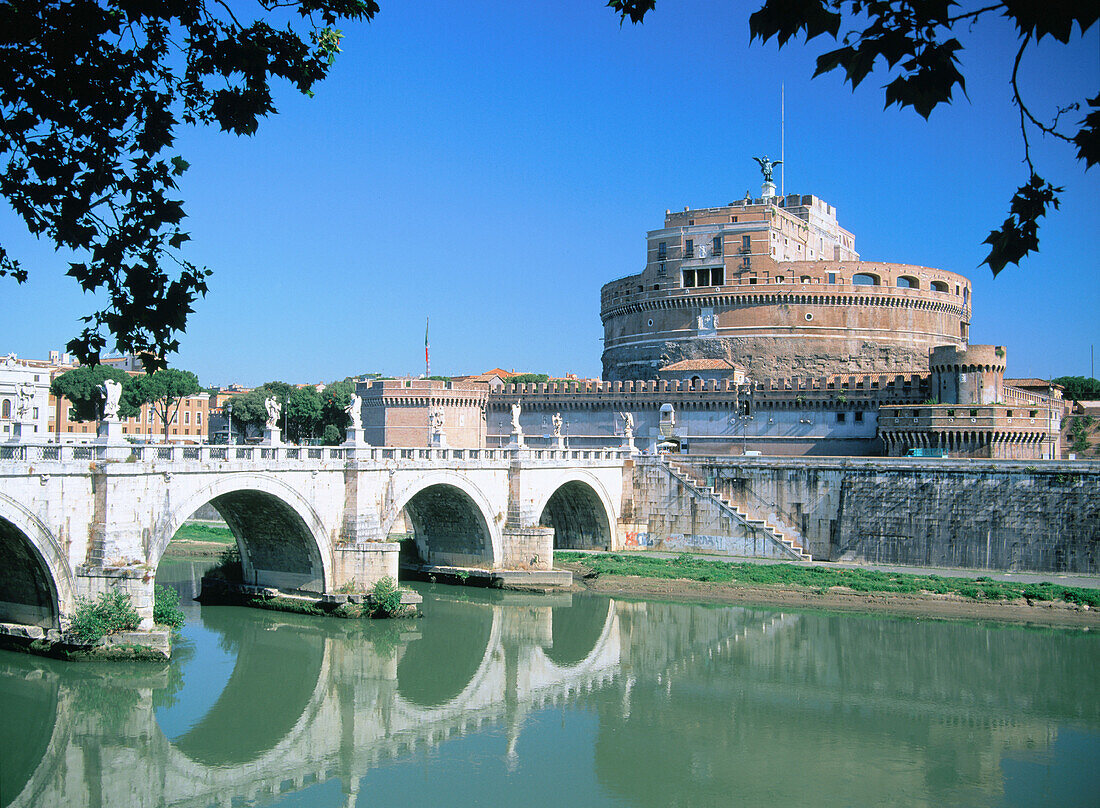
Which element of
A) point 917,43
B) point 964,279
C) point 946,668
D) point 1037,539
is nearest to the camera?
point 917,43

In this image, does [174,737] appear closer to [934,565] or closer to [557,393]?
[934,565]

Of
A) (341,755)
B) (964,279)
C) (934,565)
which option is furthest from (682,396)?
(341,755)

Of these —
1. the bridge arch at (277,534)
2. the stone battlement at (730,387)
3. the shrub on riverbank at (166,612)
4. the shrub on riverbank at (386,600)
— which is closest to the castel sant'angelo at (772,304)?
the stone battlement at (730,387)

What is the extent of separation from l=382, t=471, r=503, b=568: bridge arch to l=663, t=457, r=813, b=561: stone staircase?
9.22 m

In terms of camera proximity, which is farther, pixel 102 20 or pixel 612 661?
pixel 612 661

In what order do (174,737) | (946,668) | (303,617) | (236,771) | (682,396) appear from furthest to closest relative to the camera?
(682,396) < (303,617) < (946,668) < (174,737) < (236,771)

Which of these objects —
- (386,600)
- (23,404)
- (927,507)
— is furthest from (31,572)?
(927,507)

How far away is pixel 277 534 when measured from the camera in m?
26.3

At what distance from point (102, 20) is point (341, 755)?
14.1 m

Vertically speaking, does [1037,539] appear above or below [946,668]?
above

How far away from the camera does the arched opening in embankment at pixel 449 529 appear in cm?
3178

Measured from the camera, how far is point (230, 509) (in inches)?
1028

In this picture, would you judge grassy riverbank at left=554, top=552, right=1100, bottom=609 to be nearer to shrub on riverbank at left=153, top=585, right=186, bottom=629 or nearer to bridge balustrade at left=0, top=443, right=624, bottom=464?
bridge balustrade at left=0, top=443, right=624, bottom=464

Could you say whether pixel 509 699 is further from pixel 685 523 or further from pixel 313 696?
pixel 685 523
